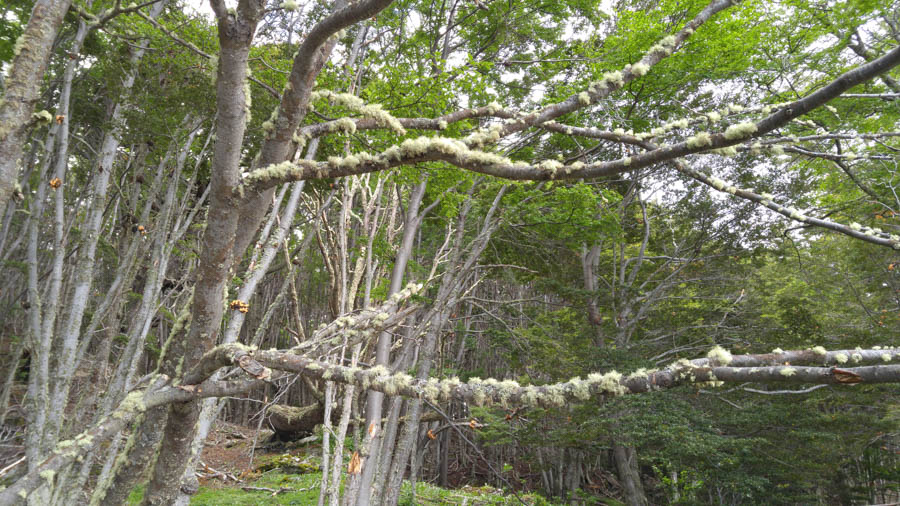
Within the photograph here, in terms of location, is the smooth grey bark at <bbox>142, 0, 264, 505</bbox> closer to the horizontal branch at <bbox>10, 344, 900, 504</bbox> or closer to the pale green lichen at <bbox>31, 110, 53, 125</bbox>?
the horizontal branch at <bbox>10, 344, 900, 504</bbox>

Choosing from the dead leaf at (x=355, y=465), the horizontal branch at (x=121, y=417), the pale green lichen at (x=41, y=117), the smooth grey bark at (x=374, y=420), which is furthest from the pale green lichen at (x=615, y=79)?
the dead leaf at (x=355, y=465)

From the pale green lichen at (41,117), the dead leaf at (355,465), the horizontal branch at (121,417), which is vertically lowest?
the dead leaf at (355,465)

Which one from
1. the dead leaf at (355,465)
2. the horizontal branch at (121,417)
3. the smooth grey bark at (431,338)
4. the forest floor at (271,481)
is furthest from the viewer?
the forest floor at (271,481)

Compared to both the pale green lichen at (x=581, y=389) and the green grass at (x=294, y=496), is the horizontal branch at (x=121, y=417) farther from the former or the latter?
the green grass at (x=294, y=496)

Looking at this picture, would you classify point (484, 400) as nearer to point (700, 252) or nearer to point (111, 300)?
point (111, 300)

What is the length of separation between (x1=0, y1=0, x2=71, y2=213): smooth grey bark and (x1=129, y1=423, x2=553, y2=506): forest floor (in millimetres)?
5772

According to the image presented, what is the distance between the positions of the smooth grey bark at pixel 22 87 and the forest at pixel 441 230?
0.03ft

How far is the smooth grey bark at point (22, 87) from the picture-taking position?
154cm

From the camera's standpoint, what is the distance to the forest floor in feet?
24.8

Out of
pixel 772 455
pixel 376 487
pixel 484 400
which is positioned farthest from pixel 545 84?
pixel 772 455

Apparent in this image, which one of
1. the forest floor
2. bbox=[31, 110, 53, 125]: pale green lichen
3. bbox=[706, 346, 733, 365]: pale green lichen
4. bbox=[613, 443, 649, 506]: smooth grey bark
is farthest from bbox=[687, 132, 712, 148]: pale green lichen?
bbox=[613, 443, 649, 506]: smooth grey bark

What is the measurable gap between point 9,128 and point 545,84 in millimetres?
5792

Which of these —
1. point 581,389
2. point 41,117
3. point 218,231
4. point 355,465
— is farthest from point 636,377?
point 355,465

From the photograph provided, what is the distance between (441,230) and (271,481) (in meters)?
6.12
